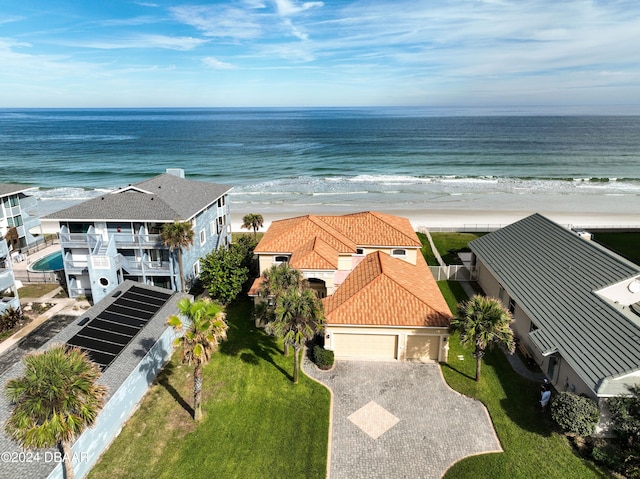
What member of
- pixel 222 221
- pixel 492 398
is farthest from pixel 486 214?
pixel 492 398

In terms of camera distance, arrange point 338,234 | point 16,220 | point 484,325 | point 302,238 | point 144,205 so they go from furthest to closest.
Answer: point 16,220 < point 338,234 < point 302,238 < point 144,205 < point 484,325

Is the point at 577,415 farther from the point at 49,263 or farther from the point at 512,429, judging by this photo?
the point at 49,263

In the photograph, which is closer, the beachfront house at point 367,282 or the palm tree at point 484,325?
the palm tree at point 484,325

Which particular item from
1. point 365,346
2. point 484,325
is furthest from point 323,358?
point 484,325

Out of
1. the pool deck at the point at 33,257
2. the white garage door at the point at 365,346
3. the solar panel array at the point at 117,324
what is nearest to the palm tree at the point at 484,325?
the white garage door at the point at 365,346

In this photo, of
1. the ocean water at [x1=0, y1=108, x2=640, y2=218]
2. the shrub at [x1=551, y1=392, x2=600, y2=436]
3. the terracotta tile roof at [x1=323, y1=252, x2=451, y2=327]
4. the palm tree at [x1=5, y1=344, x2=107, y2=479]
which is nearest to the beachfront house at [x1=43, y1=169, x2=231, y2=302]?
the terracotta tile roof at [x1=323, y1=252, x2=451, y2=327]

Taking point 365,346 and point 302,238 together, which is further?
point 302,238

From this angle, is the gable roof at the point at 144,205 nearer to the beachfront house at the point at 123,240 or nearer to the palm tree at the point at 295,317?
the beachfront house at the point at 123,240
